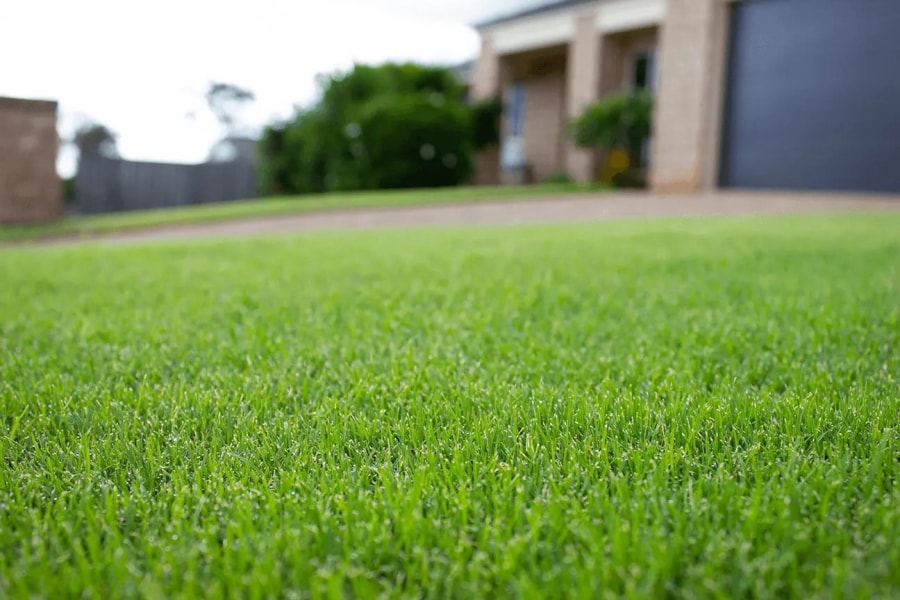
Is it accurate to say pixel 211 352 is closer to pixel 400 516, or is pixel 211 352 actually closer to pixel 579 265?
pixel 400 516

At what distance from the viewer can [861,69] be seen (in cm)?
1193

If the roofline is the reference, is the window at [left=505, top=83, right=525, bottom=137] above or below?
below

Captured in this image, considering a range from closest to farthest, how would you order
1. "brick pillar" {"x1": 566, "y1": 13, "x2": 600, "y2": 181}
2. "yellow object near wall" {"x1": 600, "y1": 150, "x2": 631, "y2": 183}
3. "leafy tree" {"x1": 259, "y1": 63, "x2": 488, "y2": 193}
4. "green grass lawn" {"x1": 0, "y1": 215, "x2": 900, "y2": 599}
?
"green grass lawn" {"x1": 0, "y1": 215, "x2": 900, "y2": 599}
"yellow object near wall" {"x1": 600, "y1": 150, "x2": 631, "y2": 183}
"brick pillar" {"x1": 566, "y1": 13, "x2": 600, "y2": 181}
"leafy tree" {"x1": 259, "y1": 63, "x2": 488, "y2": 193}

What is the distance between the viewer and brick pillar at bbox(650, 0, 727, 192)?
13.1 meters

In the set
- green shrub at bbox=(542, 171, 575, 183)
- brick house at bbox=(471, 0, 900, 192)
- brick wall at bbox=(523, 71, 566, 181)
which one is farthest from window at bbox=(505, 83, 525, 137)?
brick house at bbox=(471, 0, 900, 192)

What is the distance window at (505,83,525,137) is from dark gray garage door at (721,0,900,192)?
319 inches

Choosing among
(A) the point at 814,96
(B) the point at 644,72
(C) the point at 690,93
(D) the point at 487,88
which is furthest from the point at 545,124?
(A) the point at 814,96

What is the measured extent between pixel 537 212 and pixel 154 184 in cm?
1275

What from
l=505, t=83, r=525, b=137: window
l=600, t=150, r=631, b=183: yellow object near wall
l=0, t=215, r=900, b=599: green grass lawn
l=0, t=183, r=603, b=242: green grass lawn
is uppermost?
l=505, t=83, r=525, b=137: window

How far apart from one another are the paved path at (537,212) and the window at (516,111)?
877 centimetres

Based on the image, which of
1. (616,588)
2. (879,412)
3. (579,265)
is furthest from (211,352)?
(579,265)

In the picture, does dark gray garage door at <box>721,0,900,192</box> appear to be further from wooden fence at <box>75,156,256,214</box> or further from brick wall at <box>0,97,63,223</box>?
wooden fence at <box>75,156,256,214</box>

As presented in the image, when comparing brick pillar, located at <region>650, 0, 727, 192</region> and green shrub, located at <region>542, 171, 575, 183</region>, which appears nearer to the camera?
brick pillar, located at <region>650, 0, 727, 192</region>

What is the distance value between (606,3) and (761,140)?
5.36m
